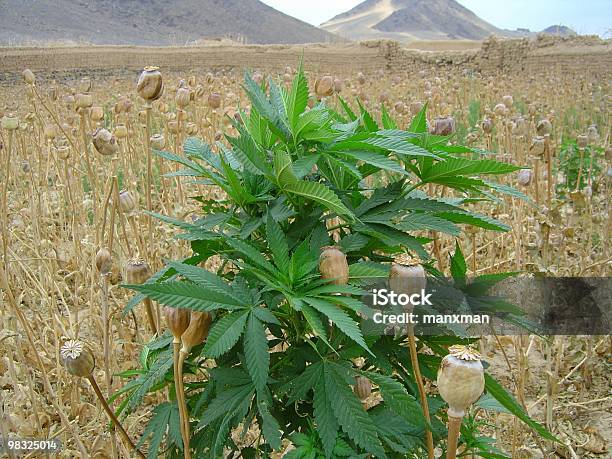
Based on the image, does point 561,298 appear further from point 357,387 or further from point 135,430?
point 135,430

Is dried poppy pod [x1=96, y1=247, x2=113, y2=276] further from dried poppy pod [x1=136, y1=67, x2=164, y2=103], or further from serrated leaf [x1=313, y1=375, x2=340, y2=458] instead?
serrated leaf [x1=313, y1=375, x2=340, y2=458]

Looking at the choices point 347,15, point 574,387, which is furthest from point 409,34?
point 574,387

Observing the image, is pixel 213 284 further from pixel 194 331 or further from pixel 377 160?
pixel 377 160

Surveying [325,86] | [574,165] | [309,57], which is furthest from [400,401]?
[309,57]

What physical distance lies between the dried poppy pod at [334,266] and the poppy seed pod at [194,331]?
159 mm

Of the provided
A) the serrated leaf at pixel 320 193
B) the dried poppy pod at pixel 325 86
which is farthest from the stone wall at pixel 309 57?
the serrated leaf at pixel 320 193

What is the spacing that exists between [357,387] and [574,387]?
4.09 ft

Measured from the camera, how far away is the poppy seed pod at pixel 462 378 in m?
0.62

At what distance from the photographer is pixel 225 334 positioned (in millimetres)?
688

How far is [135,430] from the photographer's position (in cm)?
167

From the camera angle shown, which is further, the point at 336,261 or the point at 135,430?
the point at 135,430

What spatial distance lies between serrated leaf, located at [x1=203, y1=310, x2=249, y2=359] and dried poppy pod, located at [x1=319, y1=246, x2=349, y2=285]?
11 cm

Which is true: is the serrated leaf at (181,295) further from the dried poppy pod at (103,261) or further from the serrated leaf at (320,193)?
the dried poppy pod at (103,261)

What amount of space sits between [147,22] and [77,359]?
3416 cm
